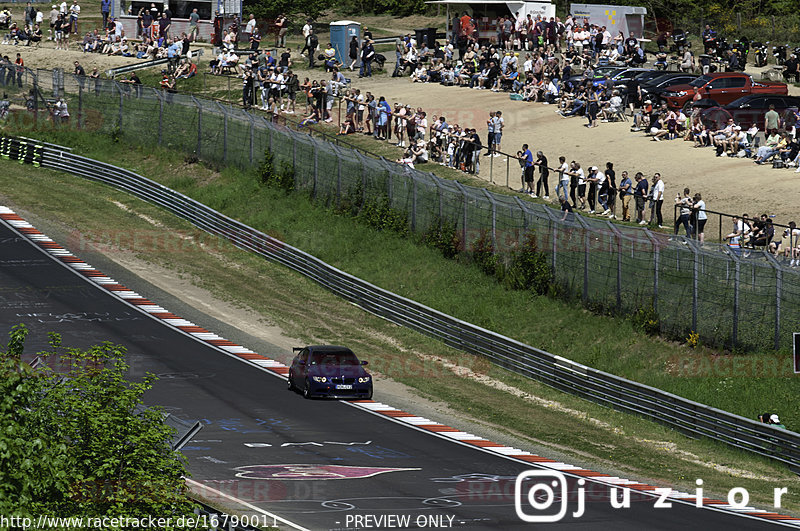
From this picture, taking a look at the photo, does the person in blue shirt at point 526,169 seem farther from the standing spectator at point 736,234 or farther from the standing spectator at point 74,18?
the standing spectator at point 74,18

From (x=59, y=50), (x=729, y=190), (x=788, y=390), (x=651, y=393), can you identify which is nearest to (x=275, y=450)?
(x=651, y=393)

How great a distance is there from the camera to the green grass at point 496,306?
28125 mm

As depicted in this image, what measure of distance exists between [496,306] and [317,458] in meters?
12.8

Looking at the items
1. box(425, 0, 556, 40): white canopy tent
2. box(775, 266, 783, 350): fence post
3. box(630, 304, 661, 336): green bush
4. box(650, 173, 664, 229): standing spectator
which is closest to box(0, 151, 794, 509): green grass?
box(630, 304, 661, 336): green bush

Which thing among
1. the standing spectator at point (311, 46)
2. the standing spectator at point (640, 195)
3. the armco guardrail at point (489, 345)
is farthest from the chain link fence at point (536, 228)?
the standing spectator at point (311, 46)

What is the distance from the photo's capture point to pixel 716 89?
163 feet

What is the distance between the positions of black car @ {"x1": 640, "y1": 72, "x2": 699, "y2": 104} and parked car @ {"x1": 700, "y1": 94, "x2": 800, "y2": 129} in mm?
4862

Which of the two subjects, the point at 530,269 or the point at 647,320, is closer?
the point at 647,320

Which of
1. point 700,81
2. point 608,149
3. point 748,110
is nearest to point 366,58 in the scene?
point 700,81

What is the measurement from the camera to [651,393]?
28281 mm

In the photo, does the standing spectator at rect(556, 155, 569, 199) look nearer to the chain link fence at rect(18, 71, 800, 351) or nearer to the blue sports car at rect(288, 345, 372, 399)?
the chain link fence at rect(18, 71, 800, 351)

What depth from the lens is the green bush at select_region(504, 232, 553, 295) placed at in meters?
34.3

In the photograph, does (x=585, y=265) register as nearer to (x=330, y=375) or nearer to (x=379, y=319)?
(x=379, y=319)

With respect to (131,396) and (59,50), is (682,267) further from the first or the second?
(59,50)
